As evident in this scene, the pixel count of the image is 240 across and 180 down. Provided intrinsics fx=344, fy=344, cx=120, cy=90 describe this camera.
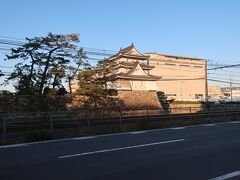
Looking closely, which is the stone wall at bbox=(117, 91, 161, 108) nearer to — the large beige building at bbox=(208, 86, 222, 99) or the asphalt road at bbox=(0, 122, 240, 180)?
the asphalt road at bbox=(0, 122, 240, 180)

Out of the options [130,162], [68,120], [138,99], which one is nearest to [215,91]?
[138,99]

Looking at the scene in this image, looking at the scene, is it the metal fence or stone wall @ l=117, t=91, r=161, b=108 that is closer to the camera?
the metal fence

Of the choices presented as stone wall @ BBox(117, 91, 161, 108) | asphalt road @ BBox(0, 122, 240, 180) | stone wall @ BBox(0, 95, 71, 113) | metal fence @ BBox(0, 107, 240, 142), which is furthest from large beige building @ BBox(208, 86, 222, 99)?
asphalt road @ BBox(0, 122, 240, 180)

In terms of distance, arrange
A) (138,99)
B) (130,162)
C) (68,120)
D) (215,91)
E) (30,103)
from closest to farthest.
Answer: (130,162)
(68,120)
(30,103)
(138,99)
(215,91)

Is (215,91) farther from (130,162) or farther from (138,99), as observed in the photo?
(130,162)

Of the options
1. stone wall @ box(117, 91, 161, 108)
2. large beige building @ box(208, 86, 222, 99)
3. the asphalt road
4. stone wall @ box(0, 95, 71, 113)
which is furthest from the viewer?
large beige building @ box(208, 86, 222, 99)

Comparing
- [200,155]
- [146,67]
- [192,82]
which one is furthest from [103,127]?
[192,82]

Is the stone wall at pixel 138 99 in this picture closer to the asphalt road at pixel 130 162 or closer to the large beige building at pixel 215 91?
the asphalt road at pixel 130 162

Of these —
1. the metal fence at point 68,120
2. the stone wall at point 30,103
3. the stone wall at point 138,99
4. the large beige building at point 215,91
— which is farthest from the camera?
the large beige building at point 215,91

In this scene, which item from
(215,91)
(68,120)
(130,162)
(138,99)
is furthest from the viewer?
(215,91)

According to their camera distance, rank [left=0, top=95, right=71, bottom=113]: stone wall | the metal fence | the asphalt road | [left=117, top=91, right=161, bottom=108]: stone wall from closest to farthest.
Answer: the asphalt road, the metal fence, [left=0, top=95, right=71, bottom=113]: stone wall, [left=117, top=91, right=161, bottom=108]: stone wall

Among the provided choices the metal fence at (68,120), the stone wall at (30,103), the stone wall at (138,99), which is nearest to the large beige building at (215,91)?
the stone wall at (138,99)

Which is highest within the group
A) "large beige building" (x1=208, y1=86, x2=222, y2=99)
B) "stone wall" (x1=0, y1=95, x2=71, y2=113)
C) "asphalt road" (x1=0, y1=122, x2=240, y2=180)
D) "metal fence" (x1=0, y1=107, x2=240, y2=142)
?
"large beige building" (x1=208, y1=86, x2=222, y2=99)

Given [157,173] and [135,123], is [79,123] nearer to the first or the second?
[135,123]
